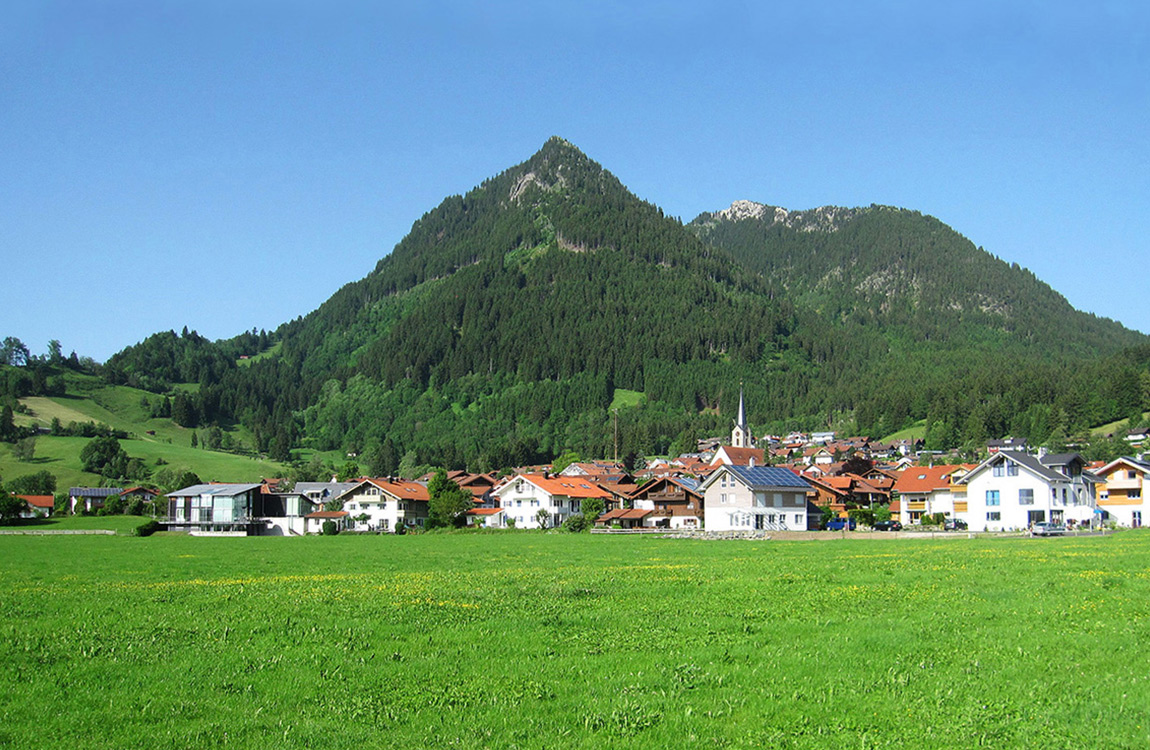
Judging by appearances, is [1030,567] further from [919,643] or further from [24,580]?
[24,580]

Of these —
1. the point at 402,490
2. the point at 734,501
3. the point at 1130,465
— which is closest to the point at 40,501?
the point at 402,490

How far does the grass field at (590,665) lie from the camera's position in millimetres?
10969

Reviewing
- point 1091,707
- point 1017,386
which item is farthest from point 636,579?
point 1017,386

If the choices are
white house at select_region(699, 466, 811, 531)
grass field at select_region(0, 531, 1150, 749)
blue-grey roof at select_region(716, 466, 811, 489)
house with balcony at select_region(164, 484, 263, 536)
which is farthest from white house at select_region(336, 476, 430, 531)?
grass field at select_region(0, 531, 1150, 749)

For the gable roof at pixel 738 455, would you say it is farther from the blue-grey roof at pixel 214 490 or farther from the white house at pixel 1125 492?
the blue-grey roof at pixel 214 490

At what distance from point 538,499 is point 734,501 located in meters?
31.1

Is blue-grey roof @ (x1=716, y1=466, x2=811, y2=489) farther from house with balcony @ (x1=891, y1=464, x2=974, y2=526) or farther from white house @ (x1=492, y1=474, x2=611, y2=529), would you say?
white house @ (x1=492, y1=474, x2=611, y2=529)

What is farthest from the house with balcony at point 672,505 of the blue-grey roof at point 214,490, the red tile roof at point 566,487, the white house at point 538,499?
the blue-grey roof at point 214,490

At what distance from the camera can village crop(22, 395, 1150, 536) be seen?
8219cm

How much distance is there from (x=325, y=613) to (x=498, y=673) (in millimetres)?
7542

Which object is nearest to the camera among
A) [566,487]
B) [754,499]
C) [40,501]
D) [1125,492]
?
[1125,492]

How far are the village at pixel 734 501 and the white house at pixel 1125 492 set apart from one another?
107 millimetres

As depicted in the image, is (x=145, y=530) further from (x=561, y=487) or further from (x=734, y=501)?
(x=734, y=501)

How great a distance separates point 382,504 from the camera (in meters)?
117
